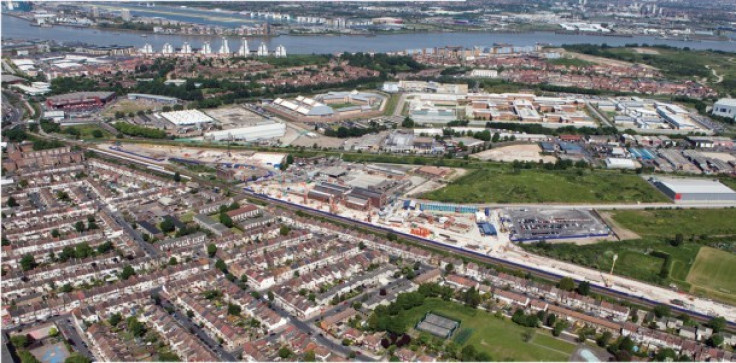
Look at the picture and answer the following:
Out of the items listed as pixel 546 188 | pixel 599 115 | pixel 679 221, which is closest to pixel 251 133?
pixel 546 188

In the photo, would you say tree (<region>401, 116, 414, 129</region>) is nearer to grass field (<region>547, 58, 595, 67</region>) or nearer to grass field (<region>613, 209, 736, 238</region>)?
grass field (<region>613, 209, 736, 238</region>)

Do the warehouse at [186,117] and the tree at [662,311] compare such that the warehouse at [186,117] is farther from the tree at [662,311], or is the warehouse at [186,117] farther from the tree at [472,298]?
the tree at [662,311]

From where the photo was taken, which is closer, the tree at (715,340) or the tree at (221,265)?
the tree at (715,340)

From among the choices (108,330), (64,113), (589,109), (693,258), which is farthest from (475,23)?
(108,330)

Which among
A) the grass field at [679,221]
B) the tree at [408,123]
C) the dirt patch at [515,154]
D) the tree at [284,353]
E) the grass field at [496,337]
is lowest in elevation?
the grass field at [496,337]

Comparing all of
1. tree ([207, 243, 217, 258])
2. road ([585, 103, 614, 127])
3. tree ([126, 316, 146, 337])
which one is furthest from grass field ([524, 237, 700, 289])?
road ([585, 103, 614, 127])

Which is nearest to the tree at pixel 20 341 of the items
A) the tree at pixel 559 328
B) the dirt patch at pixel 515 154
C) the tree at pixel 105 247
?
the tree at pixel 105 247

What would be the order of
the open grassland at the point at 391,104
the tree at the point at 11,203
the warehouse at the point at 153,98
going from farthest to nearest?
the warehouse at the point at 153,98, the open grassland at the point at 391,104, the tree at the point at 11,203

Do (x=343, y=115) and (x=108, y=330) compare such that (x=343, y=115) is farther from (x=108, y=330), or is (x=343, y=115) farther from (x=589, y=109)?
(x=108, y=330)
